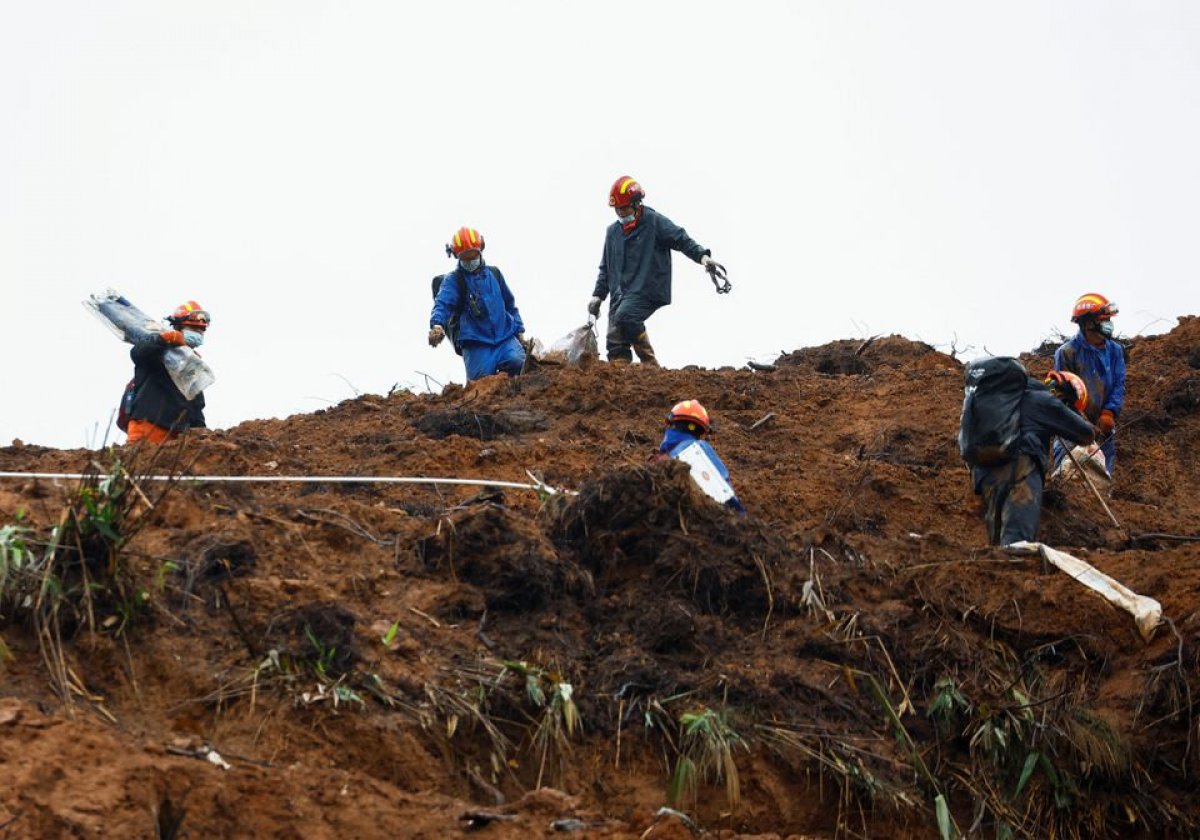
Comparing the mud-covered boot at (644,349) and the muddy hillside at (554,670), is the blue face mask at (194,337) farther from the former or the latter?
the mud-covered boot at (644,349)

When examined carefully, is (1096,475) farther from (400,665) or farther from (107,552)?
(107,552)

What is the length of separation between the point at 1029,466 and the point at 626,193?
549 cm

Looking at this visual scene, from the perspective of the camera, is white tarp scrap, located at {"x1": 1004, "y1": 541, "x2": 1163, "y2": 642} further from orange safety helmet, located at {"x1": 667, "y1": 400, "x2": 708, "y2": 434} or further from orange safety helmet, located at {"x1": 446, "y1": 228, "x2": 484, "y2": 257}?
orange safety helmet, located at {"x1": 446, "y1": 228, "x2": 484, "y2": 257}

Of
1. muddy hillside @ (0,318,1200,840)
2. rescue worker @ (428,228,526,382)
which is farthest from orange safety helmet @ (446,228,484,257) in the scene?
muddy hillside @ (0,318,1200,840)

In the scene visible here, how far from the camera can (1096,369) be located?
1266 centimetres

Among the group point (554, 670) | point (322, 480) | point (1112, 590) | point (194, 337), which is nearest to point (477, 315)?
point (194, 337)

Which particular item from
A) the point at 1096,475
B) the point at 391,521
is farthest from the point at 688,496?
the point at 1096,475

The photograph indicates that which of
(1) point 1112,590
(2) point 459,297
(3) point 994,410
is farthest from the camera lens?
(2) point 459,297

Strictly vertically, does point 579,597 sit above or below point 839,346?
below

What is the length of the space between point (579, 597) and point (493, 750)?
4.31 ft

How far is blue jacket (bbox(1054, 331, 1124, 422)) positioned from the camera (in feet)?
41.3

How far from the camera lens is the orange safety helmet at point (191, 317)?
1213 centimetres

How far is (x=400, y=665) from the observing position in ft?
24.5

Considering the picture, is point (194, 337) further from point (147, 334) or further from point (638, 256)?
point (638, 256)
